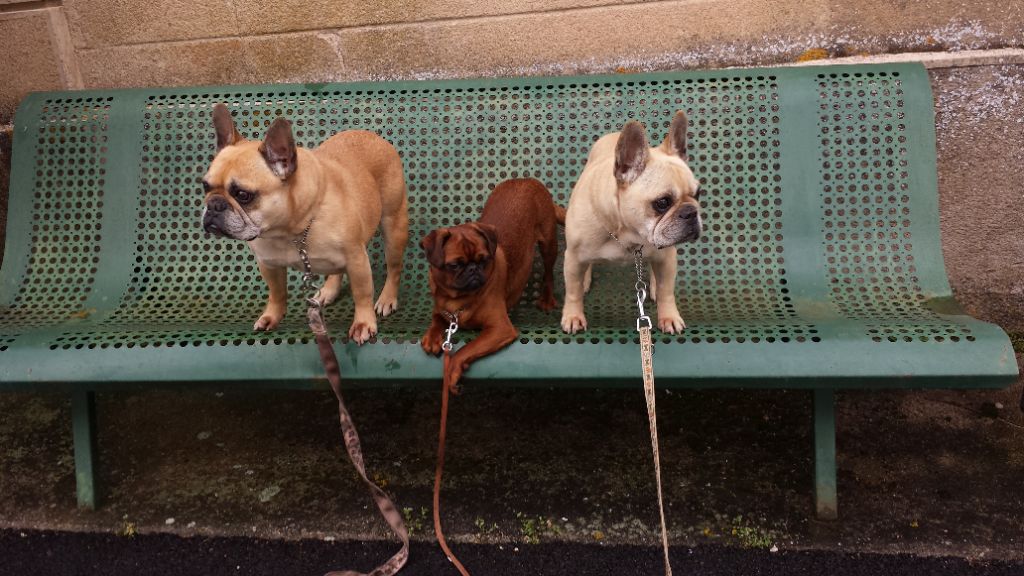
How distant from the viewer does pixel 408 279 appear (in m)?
3.49

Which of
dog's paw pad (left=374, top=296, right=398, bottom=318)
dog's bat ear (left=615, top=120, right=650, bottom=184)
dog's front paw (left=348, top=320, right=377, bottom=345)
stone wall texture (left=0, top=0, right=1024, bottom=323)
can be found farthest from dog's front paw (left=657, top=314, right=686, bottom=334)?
stone wall texture (left=0, top=0, right=1024, bottom=323)

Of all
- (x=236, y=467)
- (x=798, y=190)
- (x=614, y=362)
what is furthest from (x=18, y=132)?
(x=798, y=190)

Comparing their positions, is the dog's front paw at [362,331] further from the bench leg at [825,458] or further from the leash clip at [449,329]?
the bench leg at [825,458]

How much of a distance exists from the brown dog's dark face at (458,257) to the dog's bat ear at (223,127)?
0.76m

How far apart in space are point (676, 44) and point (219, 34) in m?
2.47

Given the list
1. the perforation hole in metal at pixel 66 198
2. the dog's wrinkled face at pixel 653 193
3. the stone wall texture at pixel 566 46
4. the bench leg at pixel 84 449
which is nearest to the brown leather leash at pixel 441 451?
the dog's wrinkled face at pixel 653 193

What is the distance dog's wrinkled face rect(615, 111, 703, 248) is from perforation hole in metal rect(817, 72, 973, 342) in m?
0.87

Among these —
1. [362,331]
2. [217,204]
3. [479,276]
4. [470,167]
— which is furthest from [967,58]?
[217,204]

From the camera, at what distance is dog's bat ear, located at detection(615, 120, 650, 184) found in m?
2.48

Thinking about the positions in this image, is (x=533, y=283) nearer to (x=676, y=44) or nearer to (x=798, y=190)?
(x=798, y=190)

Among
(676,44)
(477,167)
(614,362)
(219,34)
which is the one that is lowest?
(614,362)

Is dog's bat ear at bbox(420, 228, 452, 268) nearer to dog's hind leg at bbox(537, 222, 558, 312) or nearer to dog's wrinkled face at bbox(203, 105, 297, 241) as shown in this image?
dog's wrinkled face at bbox(203, 105, 297, 241)

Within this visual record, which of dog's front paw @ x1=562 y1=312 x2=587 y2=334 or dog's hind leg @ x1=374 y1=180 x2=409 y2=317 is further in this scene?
dog's hind leg @ x1=374 y1=180 x2=409 y2=317

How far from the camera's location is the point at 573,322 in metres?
2.85
